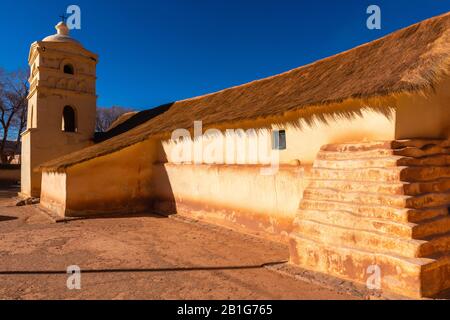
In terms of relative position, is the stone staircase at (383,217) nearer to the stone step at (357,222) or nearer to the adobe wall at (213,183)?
the stone step at (357,222)

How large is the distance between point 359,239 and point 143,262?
377 centimetres

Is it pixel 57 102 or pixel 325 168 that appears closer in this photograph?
pixel 325 168

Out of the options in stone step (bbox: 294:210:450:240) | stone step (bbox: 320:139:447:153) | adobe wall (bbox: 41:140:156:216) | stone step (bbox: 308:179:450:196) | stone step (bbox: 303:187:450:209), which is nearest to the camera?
stone step (bbox: 294:210:450:240)

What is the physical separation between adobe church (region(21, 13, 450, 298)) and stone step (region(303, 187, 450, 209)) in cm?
2

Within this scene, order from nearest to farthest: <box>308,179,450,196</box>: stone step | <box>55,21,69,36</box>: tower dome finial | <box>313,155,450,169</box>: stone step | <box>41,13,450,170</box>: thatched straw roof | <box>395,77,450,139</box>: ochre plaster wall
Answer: <box>308,179,450,196</box>: stone step < <box>313,155,450,169</box>: stone step < <box>41,13,450,170</box>: thatched straw roof < <box>395,77,450,139</box>: ochre plaster wall < <box>55,21,69,36</box>: tower dome finial

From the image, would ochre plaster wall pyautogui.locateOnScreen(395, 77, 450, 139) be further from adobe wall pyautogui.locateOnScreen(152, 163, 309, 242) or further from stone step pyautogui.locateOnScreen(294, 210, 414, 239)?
adobe wall pyautogui.locateOnScreen(152, 163, 309, 242)

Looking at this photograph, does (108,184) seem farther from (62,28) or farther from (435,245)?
(62,28)

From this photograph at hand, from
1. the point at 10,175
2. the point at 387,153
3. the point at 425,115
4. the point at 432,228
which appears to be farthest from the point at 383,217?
the point at 10,175

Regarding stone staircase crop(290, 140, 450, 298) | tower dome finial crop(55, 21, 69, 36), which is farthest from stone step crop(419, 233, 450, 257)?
tower dome finial crop(55, 21, 69, 36)

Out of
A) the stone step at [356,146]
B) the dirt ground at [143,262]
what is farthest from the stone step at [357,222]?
the stone step at [356,146]

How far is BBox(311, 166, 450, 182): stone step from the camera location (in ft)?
15.0

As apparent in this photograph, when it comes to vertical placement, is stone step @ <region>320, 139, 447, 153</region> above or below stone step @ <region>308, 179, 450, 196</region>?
above

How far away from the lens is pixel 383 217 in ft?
14.4
